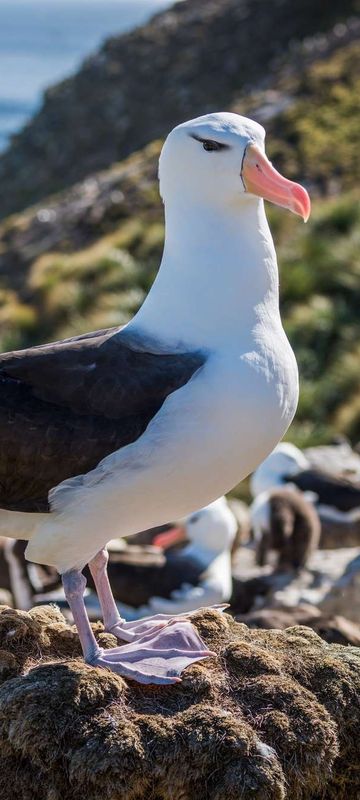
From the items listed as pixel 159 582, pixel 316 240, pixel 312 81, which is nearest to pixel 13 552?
pixel 159 582

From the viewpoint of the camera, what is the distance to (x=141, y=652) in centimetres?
449

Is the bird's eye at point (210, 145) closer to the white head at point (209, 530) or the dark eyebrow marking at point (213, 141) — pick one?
the dark eyebrow marking at point (213, 141)

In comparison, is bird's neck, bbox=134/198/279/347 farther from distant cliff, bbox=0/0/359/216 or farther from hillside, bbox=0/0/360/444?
distant cliff, bbox=0/0/359/216

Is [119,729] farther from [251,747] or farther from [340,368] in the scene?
[340,368]

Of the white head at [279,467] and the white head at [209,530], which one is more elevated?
the white head at [209,530]

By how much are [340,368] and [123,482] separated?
14.3 m

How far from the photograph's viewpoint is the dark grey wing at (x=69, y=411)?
13.8 ft

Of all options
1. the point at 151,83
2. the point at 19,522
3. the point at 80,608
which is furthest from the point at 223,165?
the point at 151,83

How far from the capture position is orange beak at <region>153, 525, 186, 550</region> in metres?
10.1

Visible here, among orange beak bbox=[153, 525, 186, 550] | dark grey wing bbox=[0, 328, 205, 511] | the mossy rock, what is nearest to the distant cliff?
orange beak bbox=[153, 525, 186, 550]

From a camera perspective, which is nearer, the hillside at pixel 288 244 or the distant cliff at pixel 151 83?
the hillside at pixel 288 244

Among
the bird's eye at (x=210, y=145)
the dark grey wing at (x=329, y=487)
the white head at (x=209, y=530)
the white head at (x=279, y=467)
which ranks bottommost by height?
the dark grey wing at (x=329, y=487)

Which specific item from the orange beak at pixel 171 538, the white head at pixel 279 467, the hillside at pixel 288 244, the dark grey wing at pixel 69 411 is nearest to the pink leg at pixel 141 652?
the dark grey wing at pixel 69 411

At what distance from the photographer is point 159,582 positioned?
909cm
